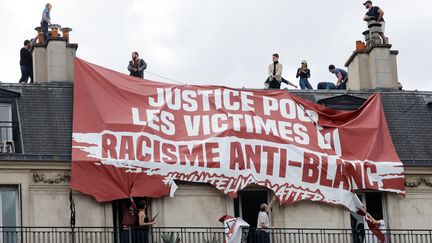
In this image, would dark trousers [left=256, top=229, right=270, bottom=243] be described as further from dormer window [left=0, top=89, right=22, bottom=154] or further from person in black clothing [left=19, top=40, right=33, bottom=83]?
person in black clothing [left=19, top=40, right=33, bottom=83]

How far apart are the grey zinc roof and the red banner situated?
602 mm

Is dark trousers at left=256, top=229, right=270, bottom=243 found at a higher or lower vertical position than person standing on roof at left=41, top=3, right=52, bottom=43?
lower

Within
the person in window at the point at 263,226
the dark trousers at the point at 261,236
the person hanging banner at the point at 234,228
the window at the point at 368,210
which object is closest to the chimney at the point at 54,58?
the person hanging banner at the point at 234,228

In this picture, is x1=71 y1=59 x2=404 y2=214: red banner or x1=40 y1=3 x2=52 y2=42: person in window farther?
x1=40 y1=3 x2=52 y2=42: person in window

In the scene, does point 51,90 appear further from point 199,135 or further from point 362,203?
point 362,203

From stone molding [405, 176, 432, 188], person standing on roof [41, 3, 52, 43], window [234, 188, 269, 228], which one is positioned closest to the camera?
window [234, 188, 269, 228]

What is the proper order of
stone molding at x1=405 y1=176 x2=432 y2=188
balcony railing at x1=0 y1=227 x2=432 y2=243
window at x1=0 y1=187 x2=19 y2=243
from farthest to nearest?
stone molding at x1=405 y1=176 x2=432 y2=188 → balcony railing at x1=0 y1=227 x2=432 y2=243 → window at x1=0 y1=187 x2=19 y2=243

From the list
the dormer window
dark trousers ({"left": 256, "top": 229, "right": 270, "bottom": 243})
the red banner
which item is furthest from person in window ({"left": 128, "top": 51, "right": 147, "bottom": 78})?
dark trousers ({"left": 256, "top": 229, "right": 270, "bottom": 243})

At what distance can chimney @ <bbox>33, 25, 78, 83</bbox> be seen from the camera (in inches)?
2389

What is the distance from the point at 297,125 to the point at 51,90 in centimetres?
676

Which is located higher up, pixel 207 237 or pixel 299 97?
pixel 299 97

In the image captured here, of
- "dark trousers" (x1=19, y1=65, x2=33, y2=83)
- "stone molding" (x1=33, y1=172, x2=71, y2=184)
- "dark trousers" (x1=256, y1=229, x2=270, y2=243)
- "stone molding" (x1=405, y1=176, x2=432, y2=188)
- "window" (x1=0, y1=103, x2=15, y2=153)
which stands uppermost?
"dark trousers" (x1=19, y1=65, x2=33, y2=83)

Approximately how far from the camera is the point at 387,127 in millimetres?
60438

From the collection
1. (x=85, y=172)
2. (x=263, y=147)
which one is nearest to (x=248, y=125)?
(x=263, y=147)
